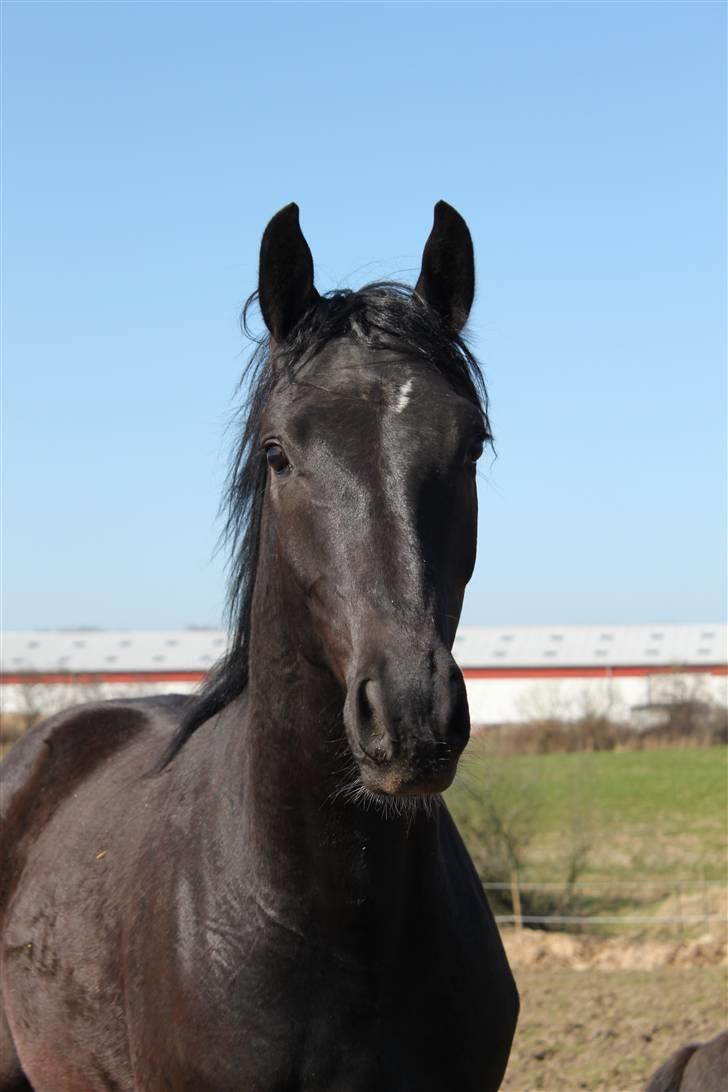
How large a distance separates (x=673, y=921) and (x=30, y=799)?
15187mm

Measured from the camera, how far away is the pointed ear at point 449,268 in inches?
129

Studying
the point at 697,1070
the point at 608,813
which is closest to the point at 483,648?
the point at 608,813

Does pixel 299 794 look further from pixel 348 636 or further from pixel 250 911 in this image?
pixel 348 636

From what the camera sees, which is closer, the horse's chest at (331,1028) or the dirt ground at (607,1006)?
the horse's chest at (331,1028)

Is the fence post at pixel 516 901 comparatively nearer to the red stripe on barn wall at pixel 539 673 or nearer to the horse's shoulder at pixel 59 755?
the horse's shoulder at pixel 59 755

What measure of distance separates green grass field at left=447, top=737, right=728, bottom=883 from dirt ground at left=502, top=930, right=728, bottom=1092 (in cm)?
209

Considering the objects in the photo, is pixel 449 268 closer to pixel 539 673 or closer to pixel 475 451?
pixel 475 451

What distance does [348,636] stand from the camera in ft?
8.86

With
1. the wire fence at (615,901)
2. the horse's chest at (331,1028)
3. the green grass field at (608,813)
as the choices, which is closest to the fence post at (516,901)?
the wire fence at (615,901)

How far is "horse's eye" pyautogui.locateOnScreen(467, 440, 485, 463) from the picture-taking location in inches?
118

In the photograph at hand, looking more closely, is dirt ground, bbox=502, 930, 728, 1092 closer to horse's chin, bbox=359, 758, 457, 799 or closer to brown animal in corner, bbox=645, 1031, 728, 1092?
brown animal in corner, bbox=645, 1031, 728, 1092

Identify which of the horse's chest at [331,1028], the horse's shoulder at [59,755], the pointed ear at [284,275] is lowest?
the horse's chest at [331,1028]

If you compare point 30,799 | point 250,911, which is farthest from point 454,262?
point 30,799

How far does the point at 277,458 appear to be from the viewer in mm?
2988
